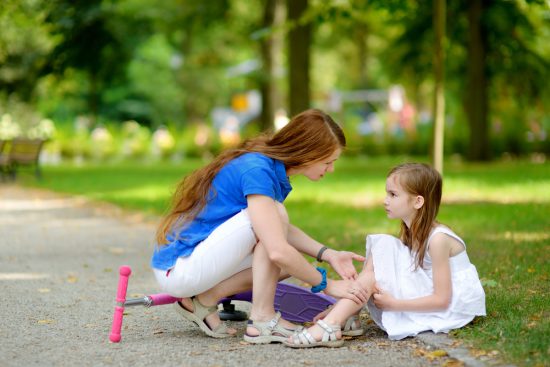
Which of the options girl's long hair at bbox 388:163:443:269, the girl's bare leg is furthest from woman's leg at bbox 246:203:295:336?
girl's long hair at bbox 388:163:443:269

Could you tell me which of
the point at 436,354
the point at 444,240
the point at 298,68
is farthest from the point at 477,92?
the point at 436,354

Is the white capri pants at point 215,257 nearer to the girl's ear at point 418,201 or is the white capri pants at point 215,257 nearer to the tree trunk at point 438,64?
the girl's ear at point 418,201

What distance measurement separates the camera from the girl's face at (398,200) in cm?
497

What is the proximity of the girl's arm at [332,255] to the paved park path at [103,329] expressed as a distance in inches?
14.9

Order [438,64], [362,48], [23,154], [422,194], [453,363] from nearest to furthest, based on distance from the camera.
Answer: [453,363], [422,194], [438,64], [23,154], [362,48]

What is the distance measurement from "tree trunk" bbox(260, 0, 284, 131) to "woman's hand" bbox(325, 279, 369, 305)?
20.1 meters

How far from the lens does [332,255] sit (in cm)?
501

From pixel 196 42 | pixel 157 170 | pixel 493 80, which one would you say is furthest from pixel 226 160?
pixel 196 42

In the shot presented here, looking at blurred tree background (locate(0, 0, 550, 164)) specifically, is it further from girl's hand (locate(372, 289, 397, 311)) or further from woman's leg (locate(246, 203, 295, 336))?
woman's leg (locate(246, 203, 295, 336))

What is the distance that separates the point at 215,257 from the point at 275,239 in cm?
37

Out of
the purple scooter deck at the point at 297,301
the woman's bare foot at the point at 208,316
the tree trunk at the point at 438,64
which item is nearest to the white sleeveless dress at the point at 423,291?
the purple scooter deck at the point at 297,301

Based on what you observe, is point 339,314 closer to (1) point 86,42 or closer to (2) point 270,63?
(1) point 86,42

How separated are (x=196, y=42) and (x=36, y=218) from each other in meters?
31.5

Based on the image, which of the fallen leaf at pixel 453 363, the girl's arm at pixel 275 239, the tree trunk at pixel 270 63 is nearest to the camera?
the fallen leaf at pixel 453 363
